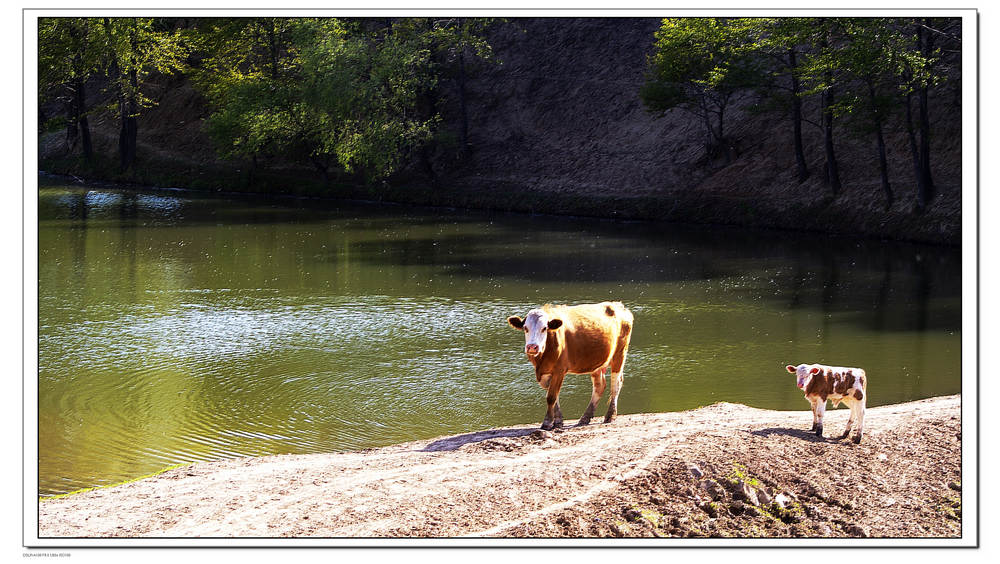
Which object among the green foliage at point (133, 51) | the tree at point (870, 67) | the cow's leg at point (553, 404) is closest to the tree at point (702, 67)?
the tree at point (870, 67)

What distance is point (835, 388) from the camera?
1126 centimetres

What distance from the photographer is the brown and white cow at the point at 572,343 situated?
12.2 metres

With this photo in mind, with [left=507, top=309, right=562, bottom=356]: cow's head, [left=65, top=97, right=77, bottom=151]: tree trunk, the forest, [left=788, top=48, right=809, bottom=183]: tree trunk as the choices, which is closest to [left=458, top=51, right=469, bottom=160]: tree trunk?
the forest

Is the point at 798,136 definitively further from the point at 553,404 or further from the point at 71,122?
the point at 71,122

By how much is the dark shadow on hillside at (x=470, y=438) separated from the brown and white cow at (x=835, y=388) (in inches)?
142

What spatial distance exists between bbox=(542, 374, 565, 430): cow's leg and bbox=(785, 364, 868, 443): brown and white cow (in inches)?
123

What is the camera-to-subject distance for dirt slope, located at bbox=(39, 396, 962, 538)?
8984 mm

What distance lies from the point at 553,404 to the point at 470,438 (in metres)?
1.20

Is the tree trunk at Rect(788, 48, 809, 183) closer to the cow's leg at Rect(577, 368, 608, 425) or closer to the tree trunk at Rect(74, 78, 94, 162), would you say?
the cow's leg at Rect(577, 368, 608, 425)

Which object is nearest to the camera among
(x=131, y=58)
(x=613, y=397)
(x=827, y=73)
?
(x=613, y=397)

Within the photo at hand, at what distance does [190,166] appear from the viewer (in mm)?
55719

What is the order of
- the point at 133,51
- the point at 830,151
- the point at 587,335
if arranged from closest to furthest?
the point at 587,335, the point at 830,151, the point at 133,51

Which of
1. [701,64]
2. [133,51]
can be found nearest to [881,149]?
[701,64]

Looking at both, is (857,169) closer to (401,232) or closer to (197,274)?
(401,232)
